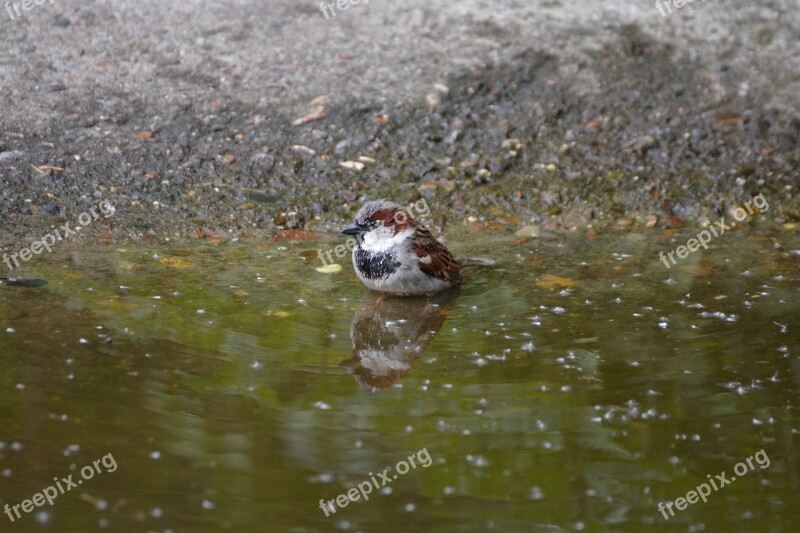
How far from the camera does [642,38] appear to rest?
27.8ft

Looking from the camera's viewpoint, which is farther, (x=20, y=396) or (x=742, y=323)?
(x=742, y=323)

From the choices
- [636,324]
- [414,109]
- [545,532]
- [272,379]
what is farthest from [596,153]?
[545,532]

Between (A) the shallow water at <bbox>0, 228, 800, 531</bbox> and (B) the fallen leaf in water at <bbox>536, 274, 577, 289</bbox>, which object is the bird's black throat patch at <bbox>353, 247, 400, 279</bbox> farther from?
(B) the fallen leaf in water at <bbox>536, 274, 577, 289</bbox>

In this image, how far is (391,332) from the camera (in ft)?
17.5

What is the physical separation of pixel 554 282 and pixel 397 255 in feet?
3.18

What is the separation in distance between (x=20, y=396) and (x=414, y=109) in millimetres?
4302

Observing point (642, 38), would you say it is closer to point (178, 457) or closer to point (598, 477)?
point (598, 477)

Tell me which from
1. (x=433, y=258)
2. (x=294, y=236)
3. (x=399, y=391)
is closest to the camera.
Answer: (x=399, y=391)

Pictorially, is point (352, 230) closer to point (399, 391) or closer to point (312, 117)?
point (399, 391)

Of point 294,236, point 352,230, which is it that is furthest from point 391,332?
point 294,236

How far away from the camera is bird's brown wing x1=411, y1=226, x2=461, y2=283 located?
18.8 ft

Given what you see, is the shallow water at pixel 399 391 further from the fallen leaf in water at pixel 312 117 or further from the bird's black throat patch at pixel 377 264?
the fallen leaf in water at pixel 312 117

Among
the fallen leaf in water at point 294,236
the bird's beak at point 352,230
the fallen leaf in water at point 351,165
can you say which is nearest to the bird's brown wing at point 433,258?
the bird's beak at point 352,230

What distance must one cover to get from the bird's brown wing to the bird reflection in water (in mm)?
130
